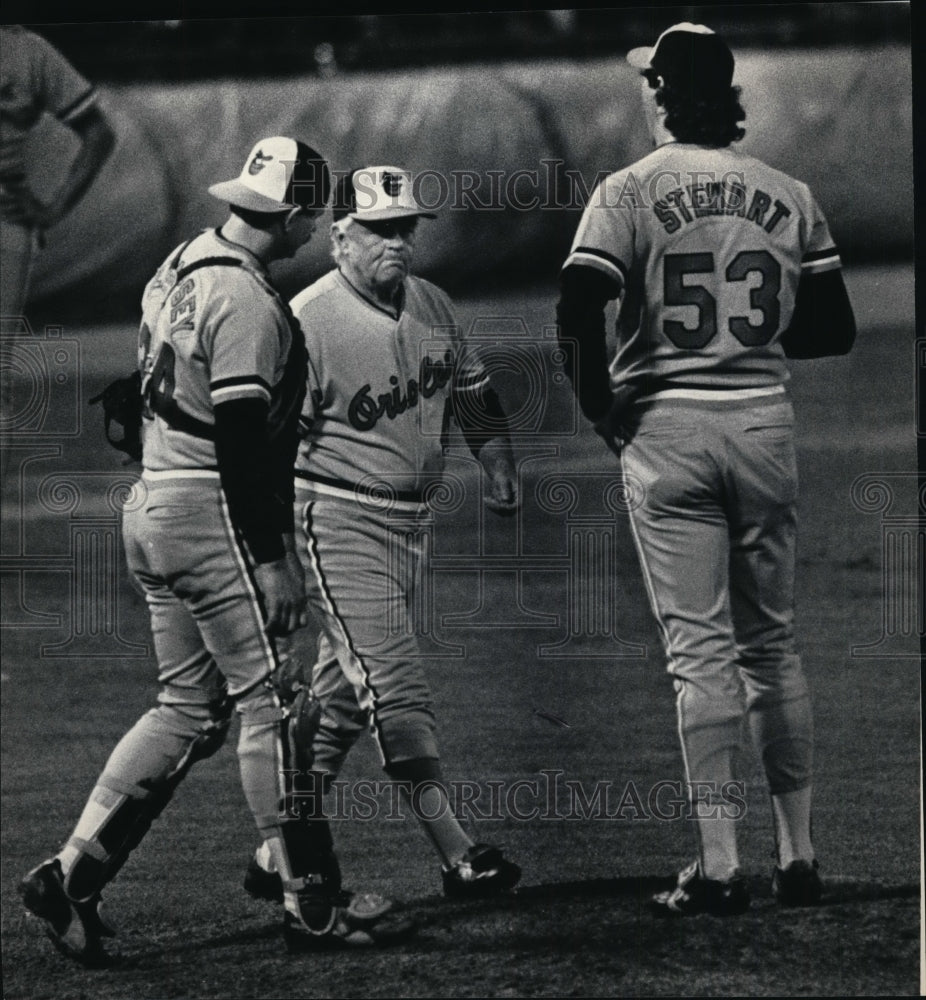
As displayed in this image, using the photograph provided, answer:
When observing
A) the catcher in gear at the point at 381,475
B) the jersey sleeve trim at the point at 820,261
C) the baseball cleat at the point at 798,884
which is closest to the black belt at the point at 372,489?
the catcher in gear at the point at 381,475

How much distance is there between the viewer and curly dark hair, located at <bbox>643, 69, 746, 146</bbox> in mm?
3379

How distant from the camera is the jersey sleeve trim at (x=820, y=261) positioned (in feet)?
11.0

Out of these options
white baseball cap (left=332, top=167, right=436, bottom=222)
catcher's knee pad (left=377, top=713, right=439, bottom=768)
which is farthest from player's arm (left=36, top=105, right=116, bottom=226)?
catcher's knee pad (left=377, top=713, right=439, bottom=768)

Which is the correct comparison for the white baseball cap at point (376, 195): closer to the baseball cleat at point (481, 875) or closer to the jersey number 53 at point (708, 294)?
the jersey number 53 at point (708, 294)

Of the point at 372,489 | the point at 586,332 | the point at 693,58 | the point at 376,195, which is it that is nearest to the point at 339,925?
the point at 372,489

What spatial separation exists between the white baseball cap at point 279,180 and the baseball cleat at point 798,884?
1.85 m

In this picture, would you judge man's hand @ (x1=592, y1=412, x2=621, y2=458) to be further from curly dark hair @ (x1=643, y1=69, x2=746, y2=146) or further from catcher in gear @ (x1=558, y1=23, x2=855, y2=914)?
curly dark hair @ (x1=643, y1=69, x2=746, y2=146)

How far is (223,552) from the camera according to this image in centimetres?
332

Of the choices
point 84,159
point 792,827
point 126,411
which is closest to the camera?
point 792,827

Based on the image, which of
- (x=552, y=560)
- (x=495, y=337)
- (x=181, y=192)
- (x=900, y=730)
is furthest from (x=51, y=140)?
(x=900, y=730)

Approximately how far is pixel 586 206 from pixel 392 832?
4.95ft

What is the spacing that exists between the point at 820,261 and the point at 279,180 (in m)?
1.25

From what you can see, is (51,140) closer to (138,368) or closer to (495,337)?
(138,368)

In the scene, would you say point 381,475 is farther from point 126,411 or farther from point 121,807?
point 121,807
